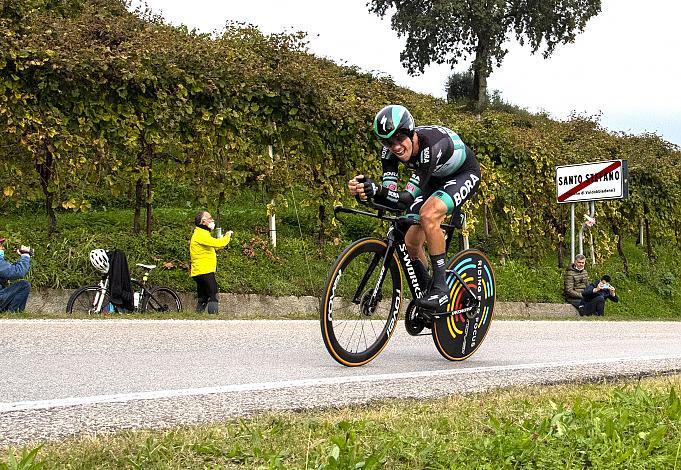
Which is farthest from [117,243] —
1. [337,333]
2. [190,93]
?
[337,333]

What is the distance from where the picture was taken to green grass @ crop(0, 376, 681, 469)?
326cm

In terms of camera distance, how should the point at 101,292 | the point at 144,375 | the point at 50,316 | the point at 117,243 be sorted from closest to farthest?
the point at 144,375
the point at 50,316
the point at 101,292
the point at 117,243

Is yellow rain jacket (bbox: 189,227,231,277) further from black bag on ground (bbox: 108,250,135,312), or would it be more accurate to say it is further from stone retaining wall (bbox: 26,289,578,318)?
black bag on ground (bbox: 108,250,135,312)

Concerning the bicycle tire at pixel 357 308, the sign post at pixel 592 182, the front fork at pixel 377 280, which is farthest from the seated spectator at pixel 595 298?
the front fork at pixel 377 280

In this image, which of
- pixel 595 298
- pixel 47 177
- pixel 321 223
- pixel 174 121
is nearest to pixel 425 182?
pixel 174 121

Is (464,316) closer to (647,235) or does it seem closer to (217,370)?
(217,370)

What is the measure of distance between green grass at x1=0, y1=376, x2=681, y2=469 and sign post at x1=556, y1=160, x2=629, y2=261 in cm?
1483

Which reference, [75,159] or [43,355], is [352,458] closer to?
[43,355]

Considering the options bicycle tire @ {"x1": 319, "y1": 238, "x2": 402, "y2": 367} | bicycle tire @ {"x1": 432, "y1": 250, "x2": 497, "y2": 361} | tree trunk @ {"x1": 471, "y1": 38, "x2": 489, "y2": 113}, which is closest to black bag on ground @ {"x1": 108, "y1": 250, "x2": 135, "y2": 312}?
bicycle tire @ {"x1": 432, "y1": 250, "x2": 497, "y2": 361}

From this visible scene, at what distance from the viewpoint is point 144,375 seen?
5.62 m

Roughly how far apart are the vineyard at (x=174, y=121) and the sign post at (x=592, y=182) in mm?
1428

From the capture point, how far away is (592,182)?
19219 millimetres

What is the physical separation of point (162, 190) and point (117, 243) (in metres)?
5.85

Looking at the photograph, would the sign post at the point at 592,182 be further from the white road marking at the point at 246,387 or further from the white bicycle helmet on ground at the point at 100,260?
the white road marking at the point at 246,387
